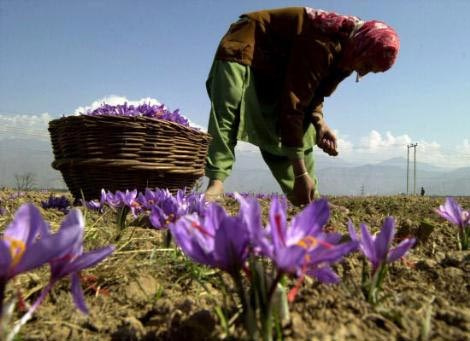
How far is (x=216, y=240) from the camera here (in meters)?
0.61

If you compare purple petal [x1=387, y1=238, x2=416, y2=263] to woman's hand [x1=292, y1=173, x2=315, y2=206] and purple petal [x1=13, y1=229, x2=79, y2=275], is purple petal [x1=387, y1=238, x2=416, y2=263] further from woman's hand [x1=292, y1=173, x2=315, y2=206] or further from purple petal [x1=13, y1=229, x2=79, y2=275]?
woman's hand [x1=292, y1=173, x2=315, y2=206]

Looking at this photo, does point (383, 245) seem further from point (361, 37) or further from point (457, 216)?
point (361, 37)

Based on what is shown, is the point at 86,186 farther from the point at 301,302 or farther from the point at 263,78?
the point at 301,302

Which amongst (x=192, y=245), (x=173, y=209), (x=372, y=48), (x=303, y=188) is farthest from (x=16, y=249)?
(x=372, y=48)

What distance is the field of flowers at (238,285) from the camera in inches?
23.7

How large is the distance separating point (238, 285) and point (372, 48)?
9.85 feet

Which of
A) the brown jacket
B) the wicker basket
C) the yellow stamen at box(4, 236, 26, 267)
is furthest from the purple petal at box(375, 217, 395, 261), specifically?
the brown jacket

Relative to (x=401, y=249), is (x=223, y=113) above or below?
above

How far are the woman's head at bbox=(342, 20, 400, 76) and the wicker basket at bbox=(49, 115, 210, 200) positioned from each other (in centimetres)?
139

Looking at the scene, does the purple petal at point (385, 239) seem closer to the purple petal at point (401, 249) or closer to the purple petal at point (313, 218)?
the purple petal at point (401, 249)

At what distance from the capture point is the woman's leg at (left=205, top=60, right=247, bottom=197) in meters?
3.42

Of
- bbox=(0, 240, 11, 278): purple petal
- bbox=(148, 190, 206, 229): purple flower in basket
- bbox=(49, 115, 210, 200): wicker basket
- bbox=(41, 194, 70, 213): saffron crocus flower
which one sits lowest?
bbox=(41, 194, 70, 213): saffron crocus flower

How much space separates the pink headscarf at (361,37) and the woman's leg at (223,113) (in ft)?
2.40

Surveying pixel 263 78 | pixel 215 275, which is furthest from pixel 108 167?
pixel 215 275
